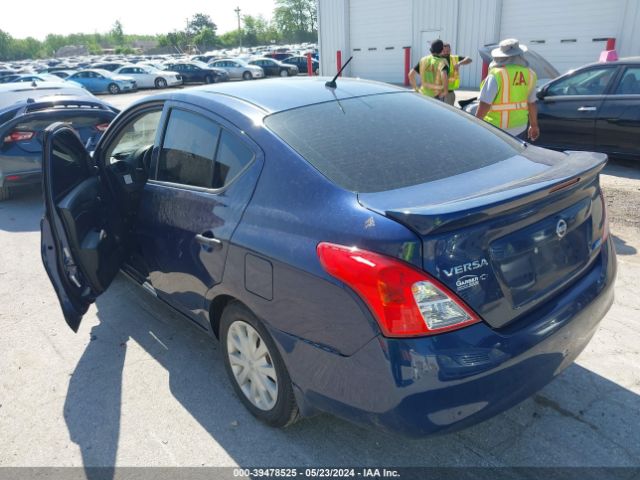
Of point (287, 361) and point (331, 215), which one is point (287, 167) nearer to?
point (331, 215)

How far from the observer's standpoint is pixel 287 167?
2.33 meters

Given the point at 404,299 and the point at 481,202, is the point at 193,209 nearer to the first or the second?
the point at 404,299

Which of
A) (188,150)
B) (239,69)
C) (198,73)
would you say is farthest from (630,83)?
(198,73)

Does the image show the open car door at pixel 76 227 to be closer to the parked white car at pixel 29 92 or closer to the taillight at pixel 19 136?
the taillight at pixel 19 136

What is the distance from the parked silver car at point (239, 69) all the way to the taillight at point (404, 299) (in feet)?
103

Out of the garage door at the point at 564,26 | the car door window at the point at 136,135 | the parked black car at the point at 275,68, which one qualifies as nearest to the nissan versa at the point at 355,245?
the car door window at the point at 136,135

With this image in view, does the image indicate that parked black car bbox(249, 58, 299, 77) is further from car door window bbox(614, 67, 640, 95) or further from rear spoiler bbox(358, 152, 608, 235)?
rear spoiler bbox(358, 152, 608, 235)

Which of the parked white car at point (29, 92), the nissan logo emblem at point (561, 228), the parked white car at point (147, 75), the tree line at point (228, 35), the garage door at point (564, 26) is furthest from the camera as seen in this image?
the tree line at point (228, 35)

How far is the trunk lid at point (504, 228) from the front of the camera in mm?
1874

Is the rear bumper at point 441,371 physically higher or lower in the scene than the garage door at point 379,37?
lower

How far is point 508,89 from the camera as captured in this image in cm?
504

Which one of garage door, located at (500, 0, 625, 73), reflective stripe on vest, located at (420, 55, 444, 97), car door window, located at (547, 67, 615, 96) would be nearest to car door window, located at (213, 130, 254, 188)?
reflective stripe on vest, located at (420, 55, 444, 97)

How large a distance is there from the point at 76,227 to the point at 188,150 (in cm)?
79

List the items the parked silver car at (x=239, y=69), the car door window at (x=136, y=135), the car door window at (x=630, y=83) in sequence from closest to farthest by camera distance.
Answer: the car door window at (x=136, y=135)
the car door window at (x=630, y=83)
the parked silver car at (x=239, y=69)
